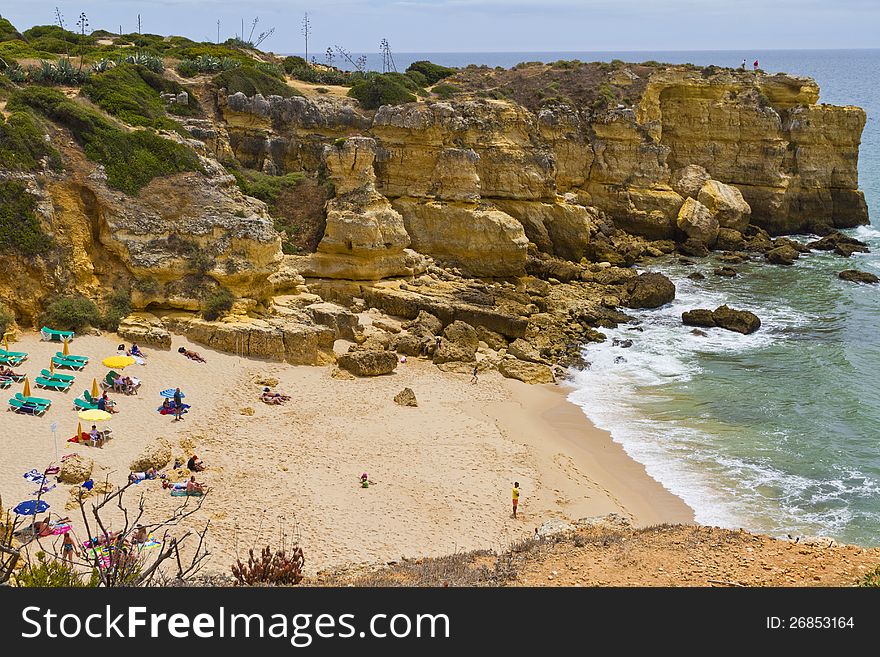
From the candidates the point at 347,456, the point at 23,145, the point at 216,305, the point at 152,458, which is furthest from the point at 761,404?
the point at 23,145

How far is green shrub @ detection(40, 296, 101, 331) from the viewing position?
2191cm

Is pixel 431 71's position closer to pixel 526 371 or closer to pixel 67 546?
pixel 526 371

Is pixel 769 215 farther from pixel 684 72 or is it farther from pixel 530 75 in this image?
pixel 530 75

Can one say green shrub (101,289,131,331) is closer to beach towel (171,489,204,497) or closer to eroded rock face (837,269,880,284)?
beach towel (171,489,204,497)

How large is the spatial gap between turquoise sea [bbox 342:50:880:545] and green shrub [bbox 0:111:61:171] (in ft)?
53.6

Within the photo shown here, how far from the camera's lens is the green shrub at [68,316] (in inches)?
862

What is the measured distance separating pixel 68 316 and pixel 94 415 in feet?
18.7

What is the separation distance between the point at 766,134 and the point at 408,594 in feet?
147

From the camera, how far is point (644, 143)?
1711 inches

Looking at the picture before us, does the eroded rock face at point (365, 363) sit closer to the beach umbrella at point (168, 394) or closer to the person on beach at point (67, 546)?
the beach umbrella at point (168, 394)

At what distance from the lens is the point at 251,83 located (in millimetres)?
41250

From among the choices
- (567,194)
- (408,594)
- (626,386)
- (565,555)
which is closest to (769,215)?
(567,194)

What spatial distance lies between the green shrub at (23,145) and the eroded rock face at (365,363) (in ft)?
31.9

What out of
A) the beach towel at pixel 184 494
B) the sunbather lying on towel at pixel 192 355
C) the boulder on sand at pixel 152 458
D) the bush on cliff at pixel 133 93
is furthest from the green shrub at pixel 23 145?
the beach towel at pixel 184 494
